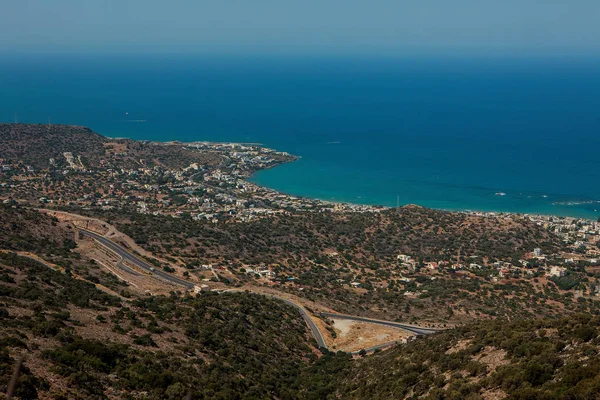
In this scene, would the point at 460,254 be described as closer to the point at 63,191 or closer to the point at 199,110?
the point at 63,191

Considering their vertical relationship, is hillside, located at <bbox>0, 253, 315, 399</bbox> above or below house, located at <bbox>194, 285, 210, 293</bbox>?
above

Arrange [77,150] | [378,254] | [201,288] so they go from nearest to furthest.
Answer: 1. [201,288]
2. [378,254]
3. [77,150]

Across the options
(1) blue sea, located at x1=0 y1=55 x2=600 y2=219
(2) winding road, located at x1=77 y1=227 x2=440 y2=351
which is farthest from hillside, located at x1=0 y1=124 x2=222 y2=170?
(2) winding road, located at x1=77 y1=227 x2=440 y2=351

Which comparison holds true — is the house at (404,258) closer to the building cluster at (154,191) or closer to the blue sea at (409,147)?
the building cluster at (154,191)

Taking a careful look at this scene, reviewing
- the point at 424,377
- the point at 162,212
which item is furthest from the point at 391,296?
the point at 162,212

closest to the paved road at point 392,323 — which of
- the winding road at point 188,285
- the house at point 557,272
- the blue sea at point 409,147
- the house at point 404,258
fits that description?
the winding road at point 188,285

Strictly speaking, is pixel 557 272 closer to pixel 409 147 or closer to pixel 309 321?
pixel 309 321

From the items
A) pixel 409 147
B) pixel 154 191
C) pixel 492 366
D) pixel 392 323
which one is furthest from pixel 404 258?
pixel 409 147

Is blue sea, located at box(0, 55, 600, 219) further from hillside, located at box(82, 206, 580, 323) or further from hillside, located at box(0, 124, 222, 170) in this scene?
hillside, located at box(82, 206, 580, 323)
